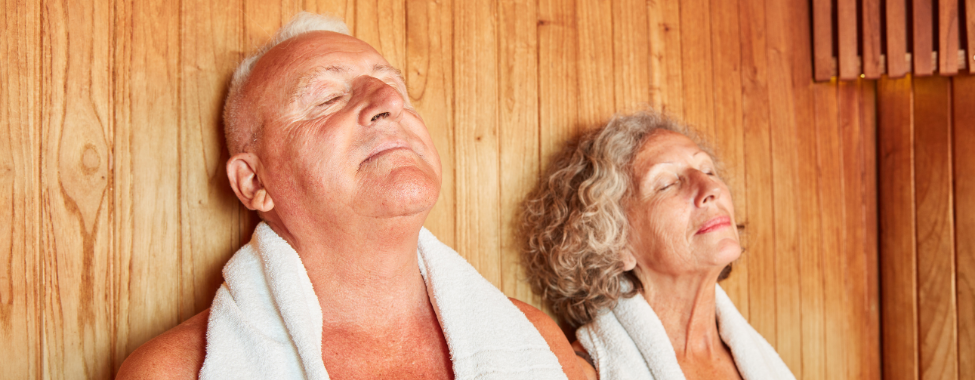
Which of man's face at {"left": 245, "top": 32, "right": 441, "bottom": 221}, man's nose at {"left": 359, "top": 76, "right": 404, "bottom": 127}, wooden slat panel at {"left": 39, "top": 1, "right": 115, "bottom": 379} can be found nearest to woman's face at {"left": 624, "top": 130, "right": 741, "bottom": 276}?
man's face at {"left": 245, "top": 32, "right": 441, "bottom": 221}

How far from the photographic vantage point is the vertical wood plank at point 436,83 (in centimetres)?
173

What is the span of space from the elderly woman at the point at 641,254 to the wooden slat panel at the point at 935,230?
828 millimetres

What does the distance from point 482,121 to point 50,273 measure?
1045 mm

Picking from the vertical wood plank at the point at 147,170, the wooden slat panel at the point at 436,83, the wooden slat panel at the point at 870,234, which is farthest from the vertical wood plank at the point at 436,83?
the wooden slat panel at the point at 870,234

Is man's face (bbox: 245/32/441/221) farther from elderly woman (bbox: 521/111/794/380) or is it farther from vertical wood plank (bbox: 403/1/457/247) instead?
elderly woman (bbox: 521/111/794/380)

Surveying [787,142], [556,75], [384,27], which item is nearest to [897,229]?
[787,142]

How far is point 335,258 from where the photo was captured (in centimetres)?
131

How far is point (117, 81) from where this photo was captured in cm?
139

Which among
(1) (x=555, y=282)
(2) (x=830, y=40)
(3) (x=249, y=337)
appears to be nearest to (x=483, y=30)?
(1) (x=555, y=282)


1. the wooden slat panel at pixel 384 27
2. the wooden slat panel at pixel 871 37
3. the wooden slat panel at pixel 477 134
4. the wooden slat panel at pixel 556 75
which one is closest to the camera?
the wooden slat panel at pixel 384 27

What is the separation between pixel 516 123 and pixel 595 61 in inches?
14.1

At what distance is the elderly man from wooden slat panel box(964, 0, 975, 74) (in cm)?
179

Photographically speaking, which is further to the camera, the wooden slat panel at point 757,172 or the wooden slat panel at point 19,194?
the wooden slat panel at point 757,172

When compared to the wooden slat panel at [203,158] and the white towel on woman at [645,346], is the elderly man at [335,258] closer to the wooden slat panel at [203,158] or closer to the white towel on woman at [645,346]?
the wooden slat panel at [203,158]
